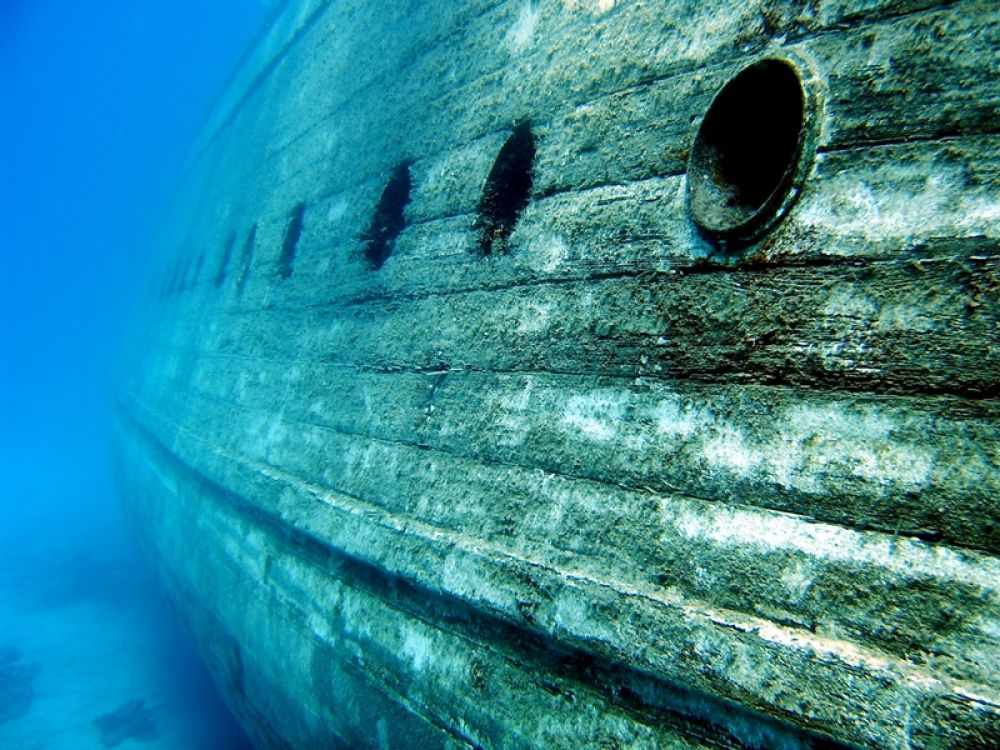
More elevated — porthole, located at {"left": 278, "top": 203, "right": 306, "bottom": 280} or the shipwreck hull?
porthole, located at {"left": 278, "top": 203, "right": 306, "bottom": 280}

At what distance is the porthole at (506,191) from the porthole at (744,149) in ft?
3.14

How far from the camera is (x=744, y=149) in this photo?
6.00 ft

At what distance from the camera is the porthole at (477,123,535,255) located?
2.59m

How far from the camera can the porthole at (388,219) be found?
3502mm

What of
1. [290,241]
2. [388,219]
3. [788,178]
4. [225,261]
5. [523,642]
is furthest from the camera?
[225,261]

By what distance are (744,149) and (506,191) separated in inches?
49.7

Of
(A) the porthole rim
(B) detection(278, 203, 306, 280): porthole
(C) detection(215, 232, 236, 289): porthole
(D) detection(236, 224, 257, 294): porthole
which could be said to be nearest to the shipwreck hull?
(A) the porthole rim

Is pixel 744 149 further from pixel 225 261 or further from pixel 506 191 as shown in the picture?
pixel 225 261

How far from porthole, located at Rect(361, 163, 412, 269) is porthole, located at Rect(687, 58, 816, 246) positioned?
85.3 inches

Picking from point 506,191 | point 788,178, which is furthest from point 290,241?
point 788,178

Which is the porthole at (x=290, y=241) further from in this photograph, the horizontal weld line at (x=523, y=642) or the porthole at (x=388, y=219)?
the horizontal weld line at (x=523, y=642)

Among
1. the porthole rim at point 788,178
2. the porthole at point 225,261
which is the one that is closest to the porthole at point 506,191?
the porthole rim at point 788,178

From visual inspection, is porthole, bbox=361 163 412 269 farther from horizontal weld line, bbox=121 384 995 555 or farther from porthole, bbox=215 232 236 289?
porthole, bbox=215 232 236 289

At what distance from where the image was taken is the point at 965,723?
44.3 inches
